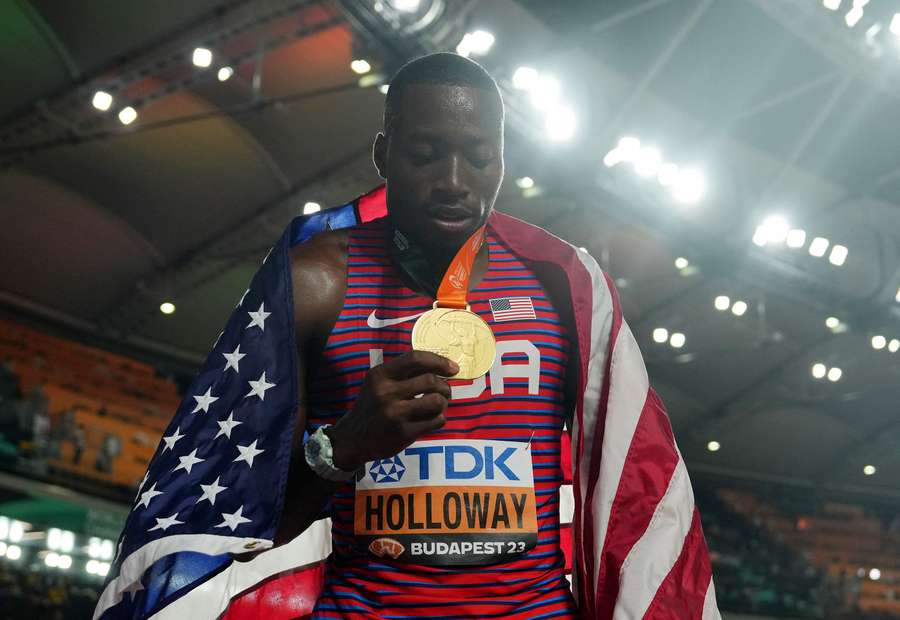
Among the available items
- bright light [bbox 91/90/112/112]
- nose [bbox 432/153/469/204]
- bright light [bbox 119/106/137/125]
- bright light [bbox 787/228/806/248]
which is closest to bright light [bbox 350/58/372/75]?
bright light [bbox 119/106/137/125]

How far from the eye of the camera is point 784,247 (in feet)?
33.4

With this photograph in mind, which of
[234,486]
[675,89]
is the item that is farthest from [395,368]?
[675,89]

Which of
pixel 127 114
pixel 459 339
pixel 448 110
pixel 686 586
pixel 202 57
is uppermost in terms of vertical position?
pixel 202 57

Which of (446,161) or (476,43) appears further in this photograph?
(476,43)

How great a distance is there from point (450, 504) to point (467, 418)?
12cm

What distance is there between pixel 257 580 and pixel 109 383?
1185 cm

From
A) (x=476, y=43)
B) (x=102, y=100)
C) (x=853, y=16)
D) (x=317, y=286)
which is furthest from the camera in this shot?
(x=102, y=100)

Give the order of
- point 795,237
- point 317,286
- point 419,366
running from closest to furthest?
point 419,366
point 317,286
point 795,237

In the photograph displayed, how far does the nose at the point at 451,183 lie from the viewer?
4.36 feet

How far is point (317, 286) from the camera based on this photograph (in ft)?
4.67

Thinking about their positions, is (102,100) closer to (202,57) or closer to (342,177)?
(202,57)

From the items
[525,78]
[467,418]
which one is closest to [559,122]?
[525,78]

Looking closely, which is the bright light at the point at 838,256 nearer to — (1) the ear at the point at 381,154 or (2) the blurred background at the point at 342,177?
(2) the blurred background at the point at 342,177

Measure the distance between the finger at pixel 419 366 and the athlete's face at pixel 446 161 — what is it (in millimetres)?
300
